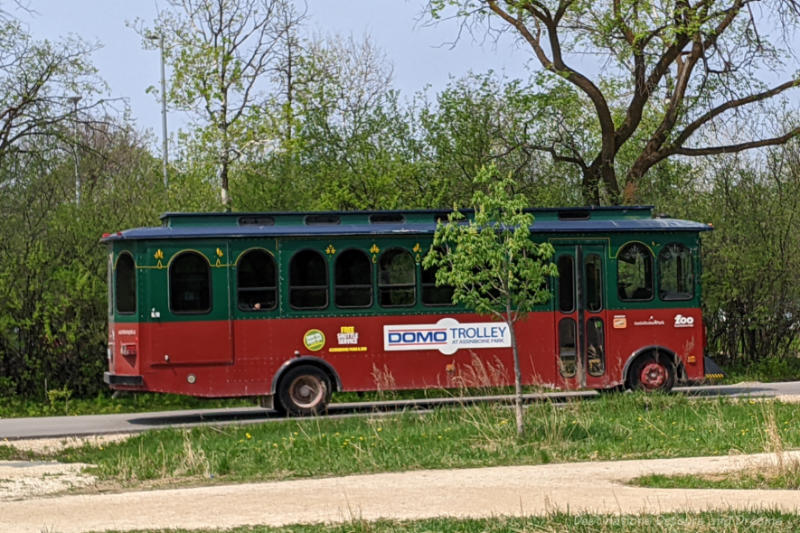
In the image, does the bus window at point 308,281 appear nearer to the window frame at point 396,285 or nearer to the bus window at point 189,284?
the window frame at point 396,285

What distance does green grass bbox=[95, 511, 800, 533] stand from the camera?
9.10 meters

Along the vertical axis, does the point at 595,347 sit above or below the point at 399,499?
above

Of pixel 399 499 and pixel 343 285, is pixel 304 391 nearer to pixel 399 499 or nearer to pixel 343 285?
pixel 343 285

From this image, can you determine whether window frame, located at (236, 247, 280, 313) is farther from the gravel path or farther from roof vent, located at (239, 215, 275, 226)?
the gravel path

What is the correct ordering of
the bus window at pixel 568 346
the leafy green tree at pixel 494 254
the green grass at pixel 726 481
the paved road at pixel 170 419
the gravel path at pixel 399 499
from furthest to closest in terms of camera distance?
1. the bus window at pixel 568 346
2. the paved road at pixel 170 419
3. the leafy green tree at pixel 494 254
4. the green grass at pixel 726 481
5. the gravel path at pixel 399 499

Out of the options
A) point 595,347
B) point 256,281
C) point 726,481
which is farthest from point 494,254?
point 595,347

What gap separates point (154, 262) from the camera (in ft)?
62.5

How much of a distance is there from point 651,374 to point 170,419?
762cm

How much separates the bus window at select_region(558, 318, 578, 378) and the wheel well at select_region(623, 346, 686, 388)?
863mm

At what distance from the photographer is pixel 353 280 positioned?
19672 mm

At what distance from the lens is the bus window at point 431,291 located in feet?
65.2

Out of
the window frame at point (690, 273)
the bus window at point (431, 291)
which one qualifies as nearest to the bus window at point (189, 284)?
the bus window at point (431, 291)

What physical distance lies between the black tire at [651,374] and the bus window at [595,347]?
0.57 meters

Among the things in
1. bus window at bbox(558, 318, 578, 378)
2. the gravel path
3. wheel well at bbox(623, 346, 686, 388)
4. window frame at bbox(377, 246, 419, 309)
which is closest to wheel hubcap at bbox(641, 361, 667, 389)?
wheel well at bbox(623, 346, 686, 388)
